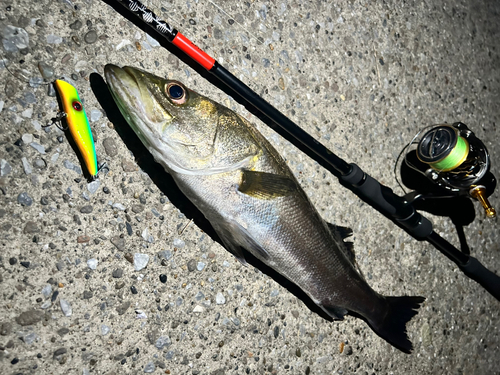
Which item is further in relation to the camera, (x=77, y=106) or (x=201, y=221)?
(x=201, y=221)

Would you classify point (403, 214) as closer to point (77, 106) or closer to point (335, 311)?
point (335, 311)

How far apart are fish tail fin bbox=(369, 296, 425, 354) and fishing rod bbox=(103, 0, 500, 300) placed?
0.48 metres

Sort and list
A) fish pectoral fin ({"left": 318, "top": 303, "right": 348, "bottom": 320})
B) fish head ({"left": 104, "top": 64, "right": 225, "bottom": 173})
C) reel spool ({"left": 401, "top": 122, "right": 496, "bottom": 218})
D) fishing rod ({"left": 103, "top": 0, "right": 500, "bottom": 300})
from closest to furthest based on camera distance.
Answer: fish head ({"left": 104, "top": 64, "right": 225, "bottom": 173})
fishing rod ({"left": 103, "top": 0, "right": 500, "bottom": 300})
fish pectoral fin ({"left": 318, "top": 303, "right": 348, "bottom": 320})
reel spool ({"left": 401, "top": 122, "right": 496, "bottom": 218})

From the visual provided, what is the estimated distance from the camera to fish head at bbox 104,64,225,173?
129 cm

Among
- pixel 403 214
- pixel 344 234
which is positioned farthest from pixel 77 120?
pixel 403 214

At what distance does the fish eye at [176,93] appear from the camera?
134 centimetres

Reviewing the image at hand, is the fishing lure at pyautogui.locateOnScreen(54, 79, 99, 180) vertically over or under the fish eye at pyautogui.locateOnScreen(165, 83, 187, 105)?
under

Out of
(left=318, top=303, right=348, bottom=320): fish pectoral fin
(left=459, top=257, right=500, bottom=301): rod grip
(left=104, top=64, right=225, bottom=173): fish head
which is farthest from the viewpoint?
(left=459, top=257, right=500, bottom=301): rod grip

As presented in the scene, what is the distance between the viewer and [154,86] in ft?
4.30

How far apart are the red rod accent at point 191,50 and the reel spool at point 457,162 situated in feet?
4.89

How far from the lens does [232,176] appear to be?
4.64ft

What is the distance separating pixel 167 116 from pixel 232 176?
0.34 metres

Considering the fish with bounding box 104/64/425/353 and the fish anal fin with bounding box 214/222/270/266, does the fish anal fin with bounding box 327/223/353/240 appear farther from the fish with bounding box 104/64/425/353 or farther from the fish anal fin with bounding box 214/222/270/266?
the fish anal fin with bounding box 214/222/270/266

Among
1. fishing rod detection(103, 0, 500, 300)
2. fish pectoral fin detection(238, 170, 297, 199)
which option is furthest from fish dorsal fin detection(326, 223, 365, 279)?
fish pectoral fin detection(238, 170, 297, 199)
